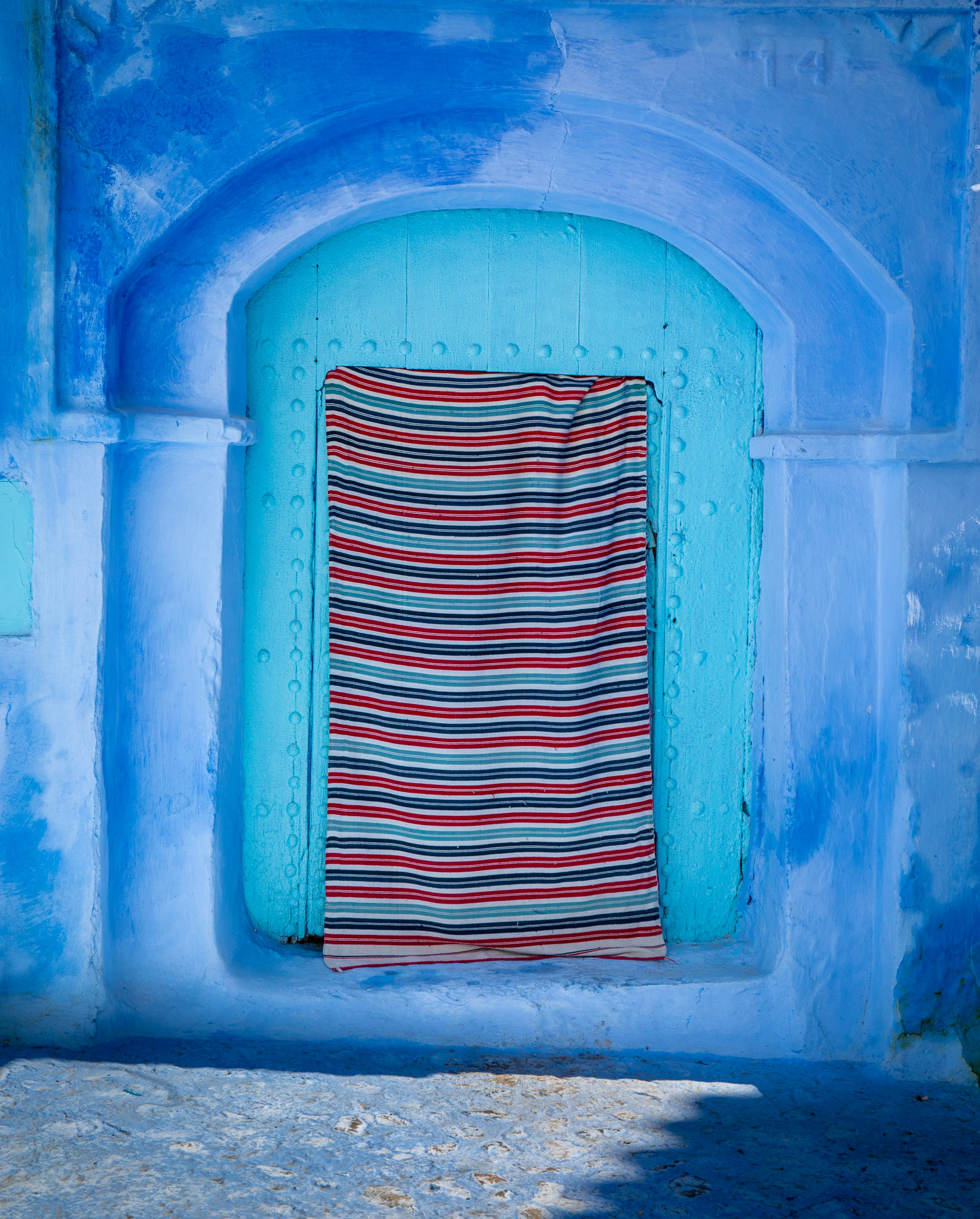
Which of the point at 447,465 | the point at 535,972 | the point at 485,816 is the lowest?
the point at 535,972

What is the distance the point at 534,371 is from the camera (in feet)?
8.82

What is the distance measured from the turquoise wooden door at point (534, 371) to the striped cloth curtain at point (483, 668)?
82 mm

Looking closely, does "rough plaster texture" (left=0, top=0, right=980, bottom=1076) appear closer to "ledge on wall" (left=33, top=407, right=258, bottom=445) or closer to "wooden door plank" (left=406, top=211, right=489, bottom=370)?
"ledge on wall" (left=33, top=407, right=258, bottom=445)

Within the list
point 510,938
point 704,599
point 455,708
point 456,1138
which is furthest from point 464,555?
point 456,1138

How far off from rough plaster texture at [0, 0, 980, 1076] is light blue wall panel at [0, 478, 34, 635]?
4 cm

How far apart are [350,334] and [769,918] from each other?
2.05 m

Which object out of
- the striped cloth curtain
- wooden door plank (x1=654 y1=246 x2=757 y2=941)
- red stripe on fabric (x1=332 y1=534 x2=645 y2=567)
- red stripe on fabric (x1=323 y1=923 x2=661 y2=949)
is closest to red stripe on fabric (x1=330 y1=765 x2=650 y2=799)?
the striped cloth curtain

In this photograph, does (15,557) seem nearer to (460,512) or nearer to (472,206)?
(460,512)

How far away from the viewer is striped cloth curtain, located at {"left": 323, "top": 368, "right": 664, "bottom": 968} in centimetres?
265

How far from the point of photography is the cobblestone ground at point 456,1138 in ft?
5.81

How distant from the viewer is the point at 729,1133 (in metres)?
2.12

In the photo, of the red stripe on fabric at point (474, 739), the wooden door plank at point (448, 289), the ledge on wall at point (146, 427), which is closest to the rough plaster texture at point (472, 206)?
the ledge on wall at point (146, 427)

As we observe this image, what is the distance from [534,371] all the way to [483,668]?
87cm

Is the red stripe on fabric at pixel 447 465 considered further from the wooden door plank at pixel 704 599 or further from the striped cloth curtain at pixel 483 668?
the wooden door plank at pixel 704 599
